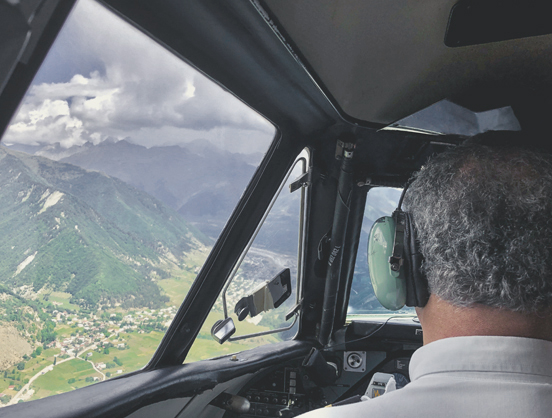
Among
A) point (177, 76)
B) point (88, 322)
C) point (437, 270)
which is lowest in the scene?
point (88, 322)

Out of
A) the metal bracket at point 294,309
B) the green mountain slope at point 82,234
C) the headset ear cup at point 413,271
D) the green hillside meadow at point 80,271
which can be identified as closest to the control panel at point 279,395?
the metal bracket at point 294,309

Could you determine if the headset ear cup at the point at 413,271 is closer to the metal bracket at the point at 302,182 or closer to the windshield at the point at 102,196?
the windshield at the point at 102,196

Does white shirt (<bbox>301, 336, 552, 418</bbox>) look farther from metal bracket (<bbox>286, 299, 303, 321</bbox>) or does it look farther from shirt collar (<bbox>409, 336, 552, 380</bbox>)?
metal bracket (<bbox>286, 299, 303, 321</bbox>)

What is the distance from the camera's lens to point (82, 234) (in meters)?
1.38

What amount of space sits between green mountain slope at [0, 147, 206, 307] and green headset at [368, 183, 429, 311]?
0.87 metres

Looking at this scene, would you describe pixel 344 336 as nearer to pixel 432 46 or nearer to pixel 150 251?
pixel 150 251

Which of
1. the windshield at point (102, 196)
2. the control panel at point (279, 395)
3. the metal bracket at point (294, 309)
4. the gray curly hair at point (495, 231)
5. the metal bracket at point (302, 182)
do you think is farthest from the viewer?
the metal bracket at point (294, 309)

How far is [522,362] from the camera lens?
932 millimetres

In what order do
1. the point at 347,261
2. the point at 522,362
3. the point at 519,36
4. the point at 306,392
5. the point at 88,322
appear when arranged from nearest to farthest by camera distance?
the point at 522,362
the point at 519,36
the point at 88,322
the point at 306,392
the point at 347,261

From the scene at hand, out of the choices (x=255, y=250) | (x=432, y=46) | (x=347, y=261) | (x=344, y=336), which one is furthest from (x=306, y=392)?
(x=432, y=46)

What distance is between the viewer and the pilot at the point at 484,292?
921 mm

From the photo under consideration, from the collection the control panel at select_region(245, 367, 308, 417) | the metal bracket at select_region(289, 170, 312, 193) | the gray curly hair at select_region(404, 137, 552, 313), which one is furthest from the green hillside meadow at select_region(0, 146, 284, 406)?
the gray curly hair at select_region(404, 137, 552, 313)

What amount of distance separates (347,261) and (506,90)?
1.61 meters

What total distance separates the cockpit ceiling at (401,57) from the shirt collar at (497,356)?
3.21ft
